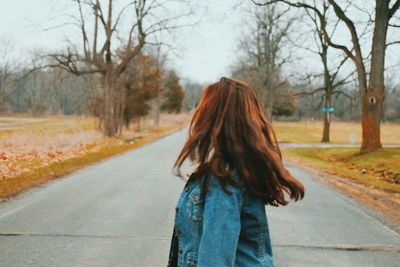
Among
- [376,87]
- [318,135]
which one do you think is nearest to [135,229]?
[376,87]

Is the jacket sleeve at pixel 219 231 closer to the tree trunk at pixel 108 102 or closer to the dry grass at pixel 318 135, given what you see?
the tree trunk at pixel 108 102

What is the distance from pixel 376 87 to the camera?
19.4 metres

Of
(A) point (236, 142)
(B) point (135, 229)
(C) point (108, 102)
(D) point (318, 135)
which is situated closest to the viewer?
(A) point (236, 142)

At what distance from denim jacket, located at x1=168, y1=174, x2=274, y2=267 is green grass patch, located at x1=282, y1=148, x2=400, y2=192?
10953 mm

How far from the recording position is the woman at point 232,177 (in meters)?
1.85

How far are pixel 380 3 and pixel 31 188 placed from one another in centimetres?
1532

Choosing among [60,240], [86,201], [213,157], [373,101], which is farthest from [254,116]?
[373,101]

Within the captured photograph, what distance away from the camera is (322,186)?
12484 mm

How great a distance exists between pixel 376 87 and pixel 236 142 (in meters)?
19.0

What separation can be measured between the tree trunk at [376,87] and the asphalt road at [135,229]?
29.8 feet

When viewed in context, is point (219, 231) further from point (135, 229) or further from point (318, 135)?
point (318, 135)

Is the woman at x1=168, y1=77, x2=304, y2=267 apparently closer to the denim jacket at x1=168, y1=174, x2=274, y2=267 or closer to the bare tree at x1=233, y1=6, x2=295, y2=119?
the denim jacket at x1=168, y1=174, x2=274, y2=267

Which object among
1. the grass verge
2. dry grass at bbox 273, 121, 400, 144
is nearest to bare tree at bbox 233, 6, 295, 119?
dry grass at bbox 273, 121, 400, 144

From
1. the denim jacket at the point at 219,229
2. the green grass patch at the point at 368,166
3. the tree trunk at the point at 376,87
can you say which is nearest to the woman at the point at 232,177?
the denim jacket at the point at 219,229
